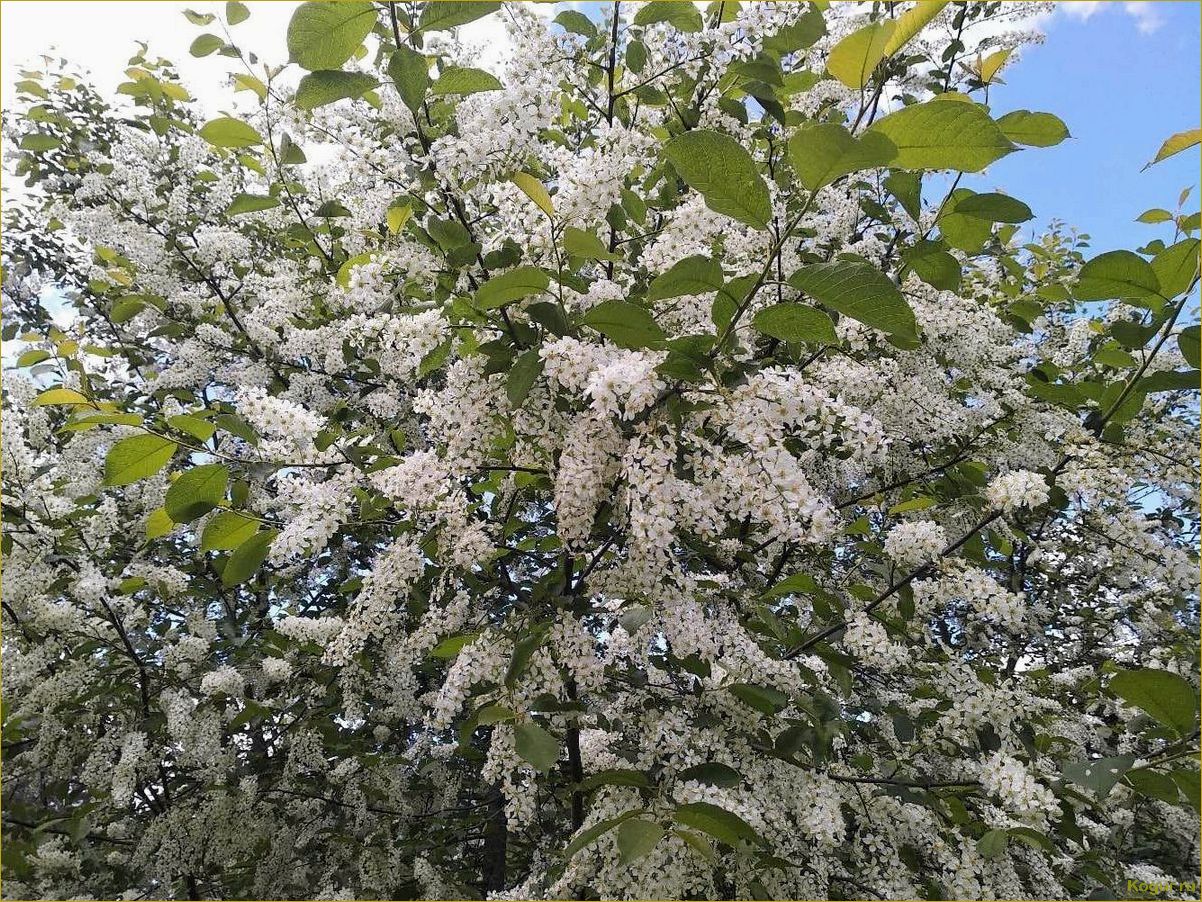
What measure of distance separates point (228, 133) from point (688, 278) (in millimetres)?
1684

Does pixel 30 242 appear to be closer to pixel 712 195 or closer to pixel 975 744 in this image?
pixel 712 195

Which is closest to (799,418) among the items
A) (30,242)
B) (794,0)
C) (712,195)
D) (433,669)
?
(712,195)

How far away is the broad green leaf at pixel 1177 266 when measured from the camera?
205cm

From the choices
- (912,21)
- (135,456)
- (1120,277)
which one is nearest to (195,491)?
(135,456)

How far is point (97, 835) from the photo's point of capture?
14.5 feet

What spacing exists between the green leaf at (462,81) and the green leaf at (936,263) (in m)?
1.35

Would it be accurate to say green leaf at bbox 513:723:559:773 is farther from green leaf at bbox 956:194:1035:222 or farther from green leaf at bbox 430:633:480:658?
green leaf at bbox 956:194:1035:222

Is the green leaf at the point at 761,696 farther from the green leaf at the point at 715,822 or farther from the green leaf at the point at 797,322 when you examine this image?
the green leaf at the point at 797,322

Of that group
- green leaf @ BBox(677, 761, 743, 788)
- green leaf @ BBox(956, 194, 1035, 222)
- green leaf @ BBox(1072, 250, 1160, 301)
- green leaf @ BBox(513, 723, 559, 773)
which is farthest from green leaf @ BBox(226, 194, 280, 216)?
green leaf @ BBox(1072, 250, 1160, 301)

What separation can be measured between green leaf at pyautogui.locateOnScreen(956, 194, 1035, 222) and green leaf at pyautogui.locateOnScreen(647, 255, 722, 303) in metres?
0.88

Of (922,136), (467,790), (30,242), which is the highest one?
(30,242)

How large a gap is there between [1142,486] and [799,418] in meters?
4.62

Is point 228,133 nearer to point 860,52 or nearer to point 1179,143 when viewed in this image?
point 860,52

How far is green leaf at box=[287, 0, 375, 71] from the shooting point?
70.7 inches
